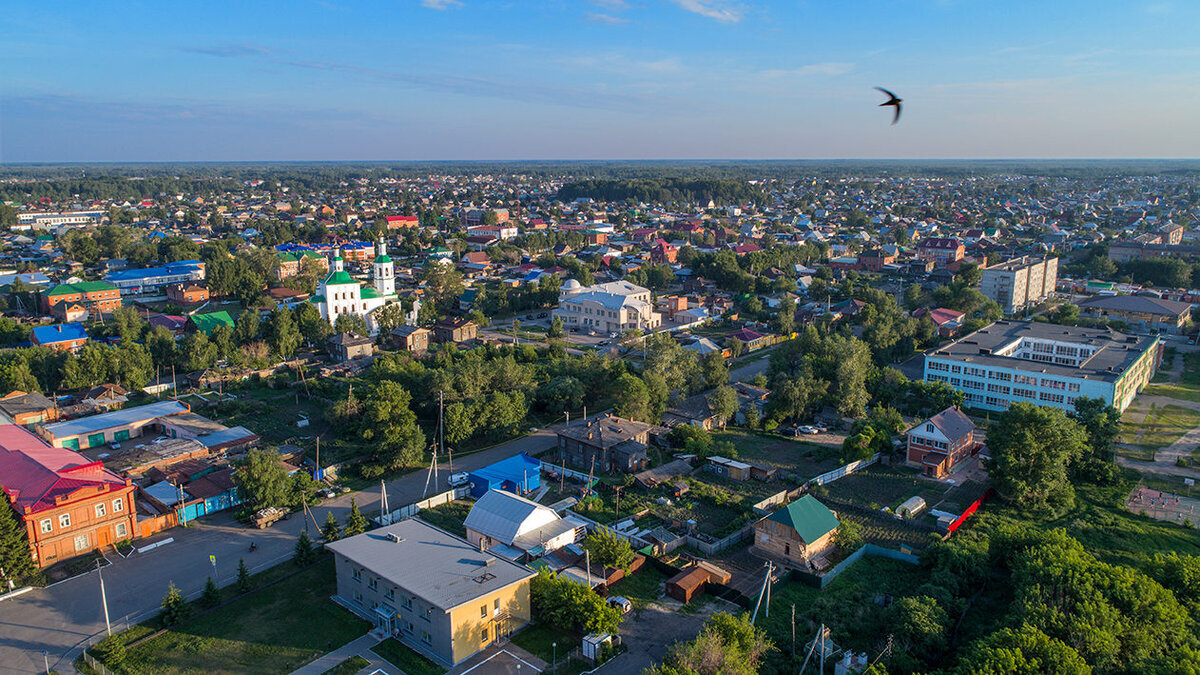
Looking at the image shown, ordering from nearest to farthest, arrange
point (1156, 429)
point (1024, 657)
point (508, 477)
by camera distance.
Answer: point (1024, 657)
point (508, 477)
point (1156, 429)

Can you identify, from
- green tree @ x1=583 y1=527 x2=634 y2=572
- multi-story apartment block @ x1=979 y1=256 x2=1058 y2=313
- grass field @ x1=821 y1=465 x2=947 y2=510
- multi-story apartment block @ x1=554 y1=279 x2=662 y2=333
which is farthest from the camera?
multi-story apartment block @ x1=979 y1=256 x2=1058 y2=313

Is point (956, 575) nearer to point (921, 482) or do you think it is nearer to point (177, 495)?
point (921, 482)

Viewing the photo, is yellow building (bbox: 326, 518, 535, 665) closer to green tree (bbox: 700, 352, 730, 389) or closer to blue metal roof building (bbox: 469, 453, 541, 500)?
blue metal roof building (bbox: 469, 453, 541, 500)

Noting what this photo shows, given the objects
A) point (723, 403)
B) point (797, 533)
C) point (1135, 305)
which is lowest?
point (797, 533)

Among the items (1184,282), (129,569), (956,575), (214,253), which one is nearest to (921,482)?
(956,575)

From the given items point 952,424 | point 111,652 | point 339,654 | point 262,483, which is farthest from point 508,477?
point 952,424

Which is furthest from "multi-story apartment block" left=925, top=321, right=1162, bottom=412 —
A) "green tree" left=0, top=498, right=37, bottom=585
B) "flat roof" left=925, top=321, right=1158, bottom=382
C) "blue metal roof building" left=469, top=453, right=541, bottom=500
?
"green tree" left=0, top=498, right=37, bottom=585

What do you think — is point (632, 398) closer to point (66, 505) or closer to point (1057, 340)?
point (66, 505)
